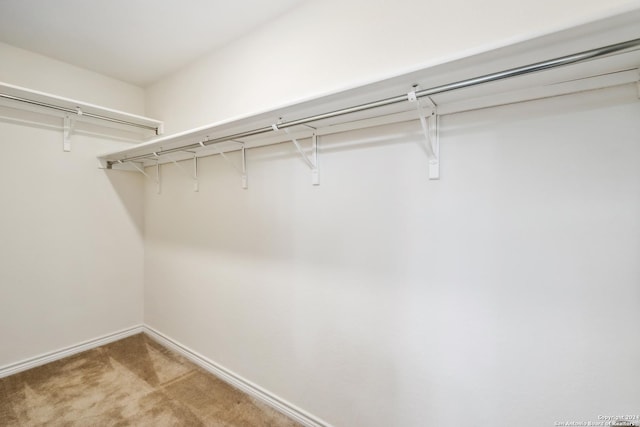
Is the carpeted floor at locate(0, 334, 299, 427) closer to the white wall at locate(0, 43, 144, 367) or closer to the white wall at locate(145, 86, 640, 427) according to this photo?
the white wall at locate(145, 86, 640, 427)

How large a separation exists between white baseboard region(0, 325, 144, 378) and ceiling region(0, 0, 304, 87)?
2.50 metres

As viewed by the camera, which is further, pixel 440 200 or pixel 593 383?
pixel 440 200

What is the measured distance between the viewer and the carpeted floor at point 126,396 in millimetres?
1839

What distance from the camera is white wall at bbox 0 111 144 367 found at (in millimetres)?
2328

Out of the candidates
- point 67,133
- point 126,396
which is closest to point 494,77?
point 126,396

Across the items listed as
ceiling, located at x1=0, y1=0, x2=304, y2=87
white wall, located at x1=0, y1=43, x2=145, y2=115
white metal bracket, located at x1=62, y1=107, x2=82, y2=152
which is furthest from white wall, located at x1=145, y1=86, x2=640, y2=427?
white wall, located at x1=0, y1=43, x2=145, y2=115

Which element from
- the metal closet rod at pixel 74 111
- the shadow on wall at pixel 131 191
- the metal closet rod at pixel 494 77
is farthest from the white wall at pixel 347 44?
the shadow on wall at pixel 131 191

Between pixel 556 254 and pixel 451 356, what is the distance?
0.61 metres

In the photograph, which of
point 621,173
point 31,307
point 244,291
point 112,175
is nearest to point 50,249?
point 31,307

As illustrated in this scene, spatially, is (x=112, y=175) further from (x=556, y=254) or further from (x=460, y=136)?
(x=556, y=254)

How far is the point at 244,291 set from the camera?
2.13m

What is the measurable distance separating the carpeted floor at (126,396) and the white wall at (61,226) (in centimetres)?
35

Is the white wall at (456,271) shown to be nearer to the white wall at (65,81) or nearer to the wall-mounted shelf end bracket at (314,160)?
the wall-mounted shelf end bracket at (314,160)

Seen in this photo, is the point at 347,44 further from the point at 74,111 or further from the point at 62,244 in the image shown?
the point at 62,244
